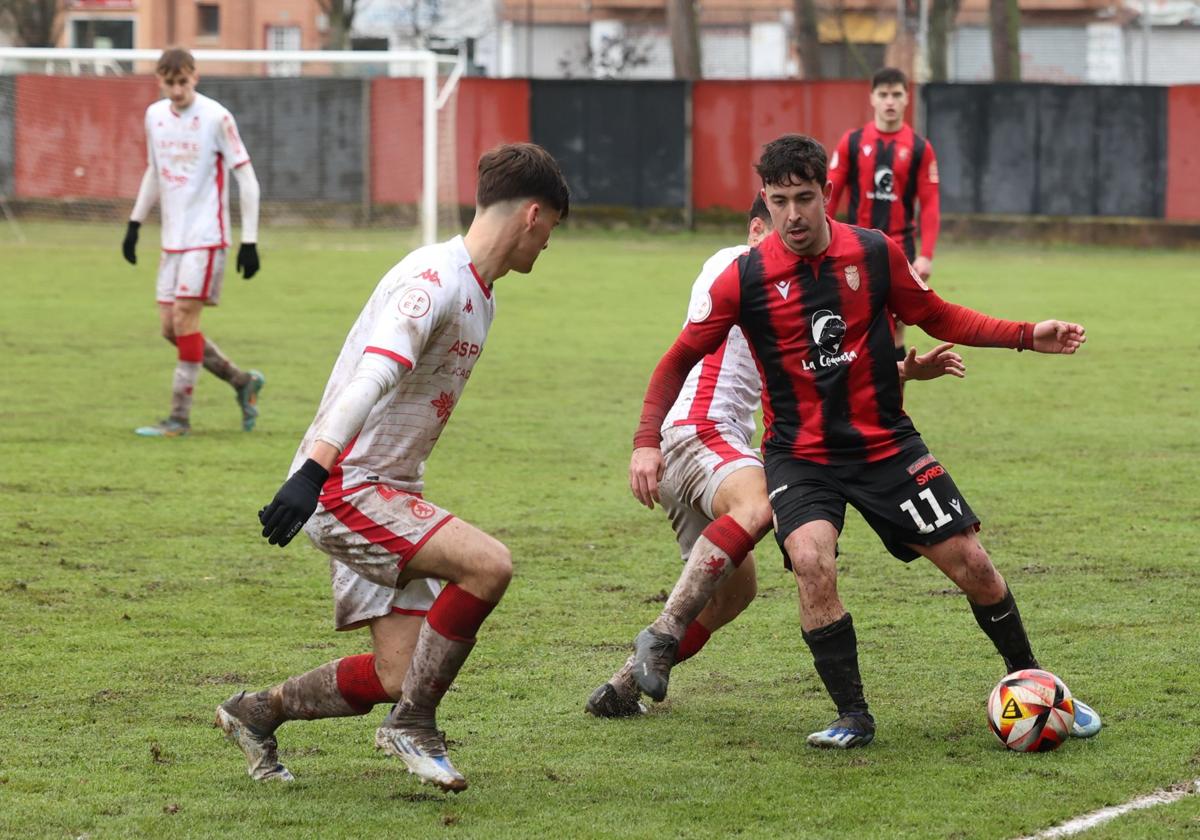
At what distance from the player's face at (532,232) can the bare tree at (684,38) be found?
101ft

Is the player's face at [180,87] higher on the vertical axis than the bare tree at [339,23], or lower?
lower

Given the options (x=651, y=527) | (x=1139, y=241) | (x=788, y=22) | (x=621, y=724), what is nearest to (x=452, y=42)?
(x=788, y=22)

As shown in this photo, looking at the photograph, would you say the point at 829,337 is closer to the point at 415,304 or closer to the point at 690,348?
the point at 690,348

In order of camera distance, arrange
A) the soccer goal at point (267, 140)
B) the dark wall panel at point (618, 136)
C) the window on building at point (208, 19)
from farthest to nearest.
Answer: the window on building at point (208, 19)
the dark wall panel at point (618, 136)
the soccer goal at point (267, 140)

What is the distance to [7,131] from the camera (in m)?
29.3

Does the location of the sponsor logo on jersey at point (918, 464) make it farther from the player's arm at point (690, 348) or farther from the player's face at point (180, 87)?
the player's face at point (180, 87)

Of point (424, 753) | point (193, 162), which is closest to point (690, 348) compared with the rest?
point (424, 753)

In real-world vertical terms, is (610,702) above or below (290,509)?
below

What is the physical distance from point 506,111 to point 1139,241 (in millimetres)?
10470

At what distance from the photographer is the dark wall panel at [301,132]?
95.6 feet

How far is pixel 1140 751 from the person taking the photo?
16.4ft

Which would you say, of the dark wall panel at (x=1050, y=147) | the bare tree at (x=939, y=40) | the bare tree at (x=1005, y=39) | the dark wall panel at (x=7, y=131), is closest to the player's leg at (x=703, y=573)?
the dark wall panel at (x=1050, y=147)

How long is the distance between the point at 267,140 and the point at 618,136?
5.83 m

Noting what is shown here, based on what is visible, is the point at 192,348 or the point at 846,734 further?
the point at 192,348
